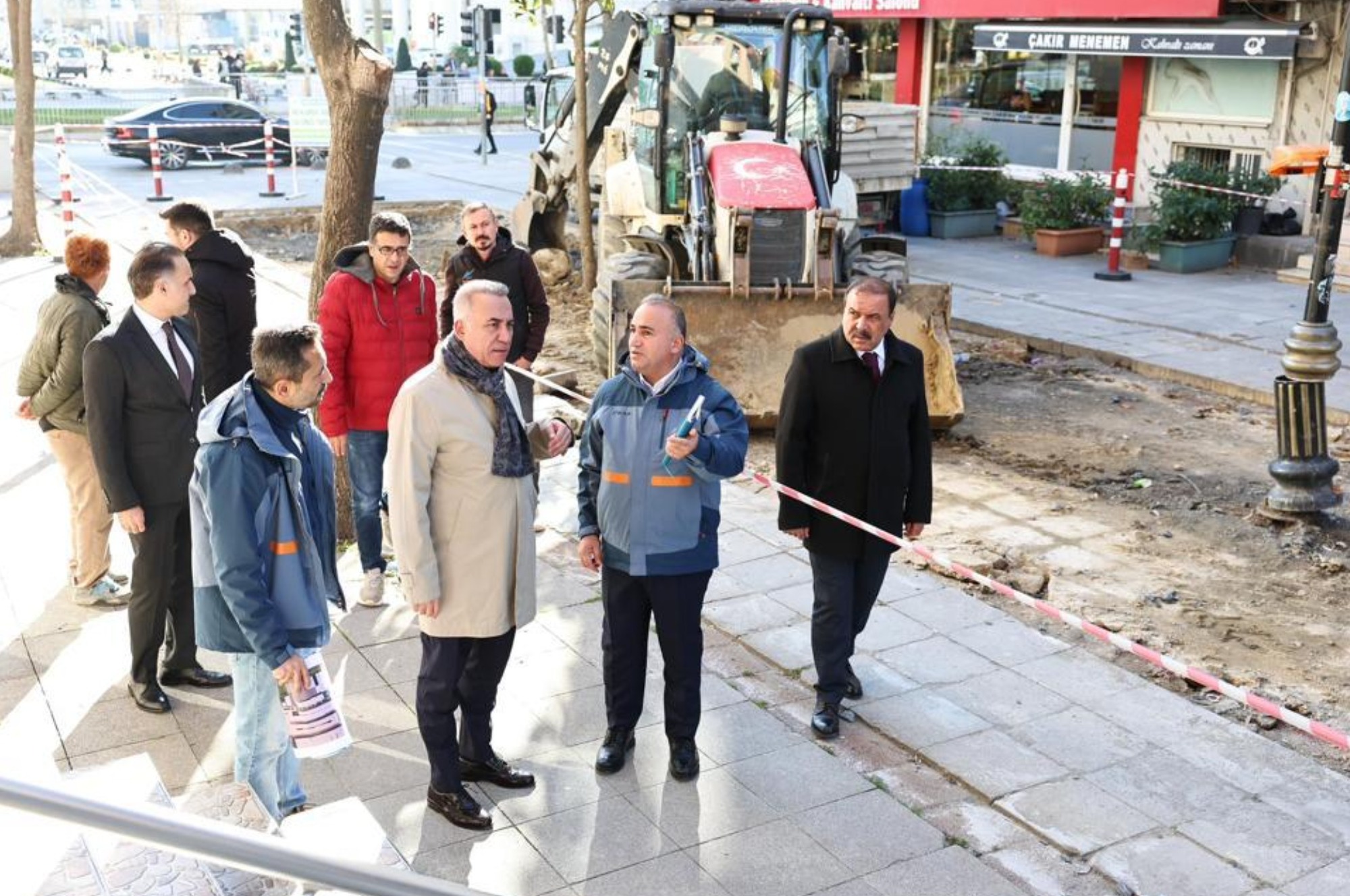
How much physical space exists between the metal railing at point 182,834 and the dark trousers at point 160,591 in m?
3.23

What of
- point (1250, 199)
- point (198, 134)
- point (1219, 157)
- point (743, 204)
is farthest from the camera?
point (198, 134)

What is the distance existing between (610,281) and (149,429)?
5411mm

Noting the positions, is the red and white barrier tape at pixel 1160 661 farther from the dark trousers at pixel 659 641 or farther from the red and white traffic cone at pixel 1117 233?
the red and white traffic cone at pixel 1117 233

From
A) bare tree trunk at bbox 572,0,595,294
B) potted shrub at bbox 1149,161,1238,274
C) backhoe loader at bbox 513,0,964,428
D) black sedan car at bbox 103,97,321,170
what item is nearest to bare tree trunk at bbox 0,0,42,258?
bare tree trunk at bbox 572,0,595,294

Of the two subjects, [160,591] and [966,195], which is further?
[966,195]

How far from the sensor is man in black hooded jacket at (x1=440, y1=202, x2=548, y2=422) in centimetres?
720

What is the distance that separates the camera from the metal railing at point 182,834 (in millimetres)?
2066

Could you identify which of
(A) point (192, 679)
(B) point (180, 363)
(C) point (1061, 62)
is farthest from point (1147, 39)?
(A) point (192, 679)

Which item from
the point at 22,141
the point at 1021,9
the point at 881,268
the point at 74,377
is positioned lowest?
the point at 74,377

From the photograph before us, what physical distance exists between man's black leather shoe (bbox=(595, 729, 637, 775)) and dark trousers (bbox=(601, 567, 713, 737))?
0.03 meters

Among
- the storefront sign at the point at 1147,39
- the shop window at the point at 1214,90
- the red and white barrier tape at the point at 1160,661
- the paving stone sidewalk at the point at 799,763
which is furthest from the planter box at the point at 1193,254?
the red and white barrier tape at the point at 1160,661

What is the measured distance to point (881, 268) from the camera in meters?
10.6

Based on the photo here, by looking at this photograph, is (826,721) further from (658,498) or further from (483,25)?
(483,25)

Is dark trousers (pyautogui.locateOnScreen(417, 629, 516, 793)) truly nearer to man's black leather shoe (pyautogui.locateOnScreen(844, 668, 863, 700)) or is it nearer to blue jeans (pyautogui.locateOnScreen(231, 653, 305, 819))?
blue jeans (pyautogui.locateOnScreen(231, 653, 305, 819))
